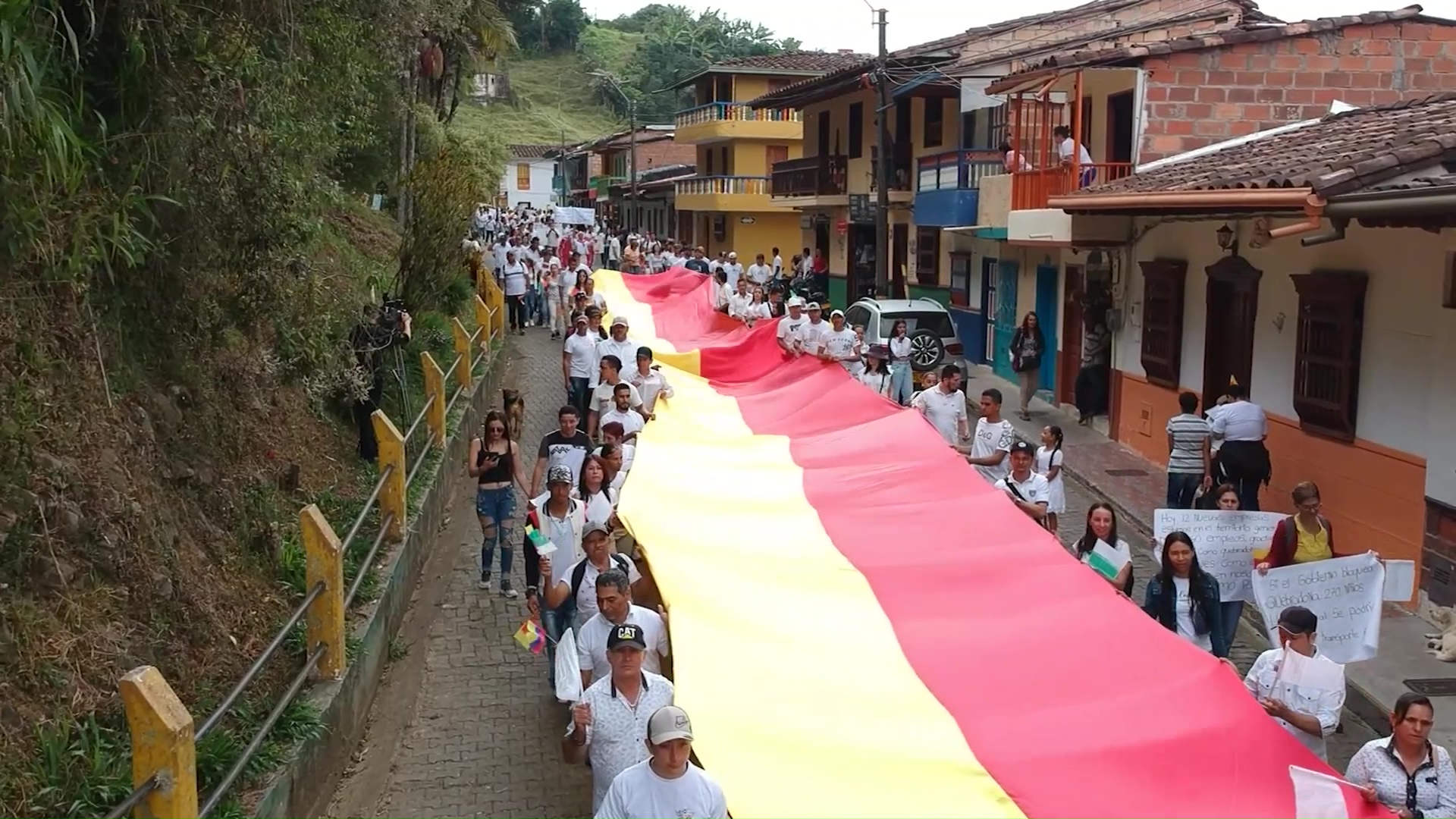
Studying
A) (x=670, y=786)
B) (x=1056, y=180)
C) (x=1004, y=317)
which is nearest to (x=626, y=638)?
(x=670, y=786)

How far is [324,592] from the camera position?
7.84 meters

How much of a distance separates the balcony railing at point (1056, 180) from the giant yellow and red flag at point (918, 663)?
27.0 ft

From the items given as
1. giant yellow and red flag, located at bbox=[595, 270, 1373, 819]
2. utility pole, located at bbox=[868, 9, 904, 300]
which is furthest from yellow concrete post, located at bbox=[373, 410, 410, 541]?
utility pole, located at bbox=[868, 9, 904, 300]

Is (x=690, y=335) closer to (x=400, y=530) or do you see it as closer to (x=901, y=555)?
(x=400, y=530)

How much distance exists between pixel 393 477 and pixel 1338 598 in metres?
6.76

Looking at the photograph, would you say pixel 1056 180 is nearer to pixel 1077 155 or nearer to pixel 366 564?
pixel 1077 155

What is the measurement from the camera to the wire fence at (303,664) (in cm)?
516

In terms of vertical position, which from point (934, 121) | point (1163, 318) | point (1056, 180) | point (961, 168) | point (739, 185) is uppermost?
point (934, 121)

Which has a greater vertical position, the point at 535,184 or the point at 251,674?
the point at 535,184

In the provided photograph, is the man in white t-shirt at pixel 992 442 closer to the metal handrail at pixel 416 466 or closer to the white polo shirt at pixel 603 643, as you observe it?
the metal handrail at pixel 416 466

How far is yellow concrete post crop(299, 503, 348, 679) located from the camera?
309 inches

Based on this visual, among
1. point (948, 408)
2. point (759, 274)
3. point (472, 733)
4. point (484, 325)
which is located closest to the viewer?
point (472, 733)

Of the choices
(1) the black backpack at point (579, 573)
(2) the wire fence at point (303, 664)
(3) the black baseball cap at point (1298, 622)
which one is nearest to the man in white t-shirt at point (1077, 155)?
(2) the wire fence at point (303, 664)

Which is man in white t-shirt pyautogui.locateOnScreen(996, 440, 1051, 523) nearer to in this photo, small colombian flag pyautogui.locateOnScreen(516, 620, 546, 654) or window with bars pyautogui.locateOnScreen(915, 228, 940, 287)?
small colombian flag pyautogui.locateOnScreen(516, 620, 546, 654)
